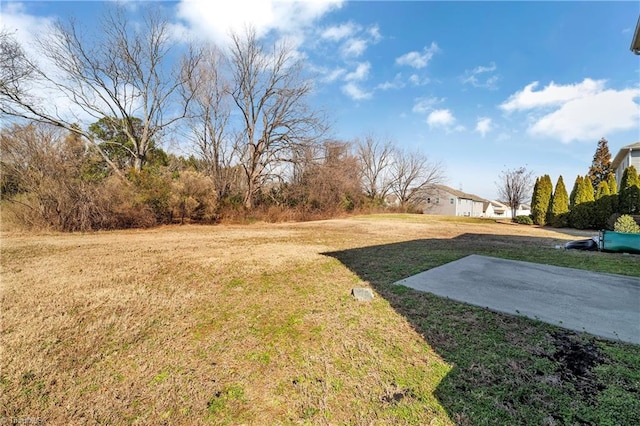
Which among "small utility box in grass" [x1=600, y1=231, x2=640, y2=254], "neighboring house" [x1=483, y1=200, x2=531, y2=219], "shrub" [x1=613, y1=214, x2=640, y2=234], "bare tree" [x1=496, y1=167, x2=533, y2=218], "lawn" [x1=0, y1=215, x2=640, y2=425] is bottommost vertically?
"lawn" [x1=0, y1=215, x2=640, y2=425]

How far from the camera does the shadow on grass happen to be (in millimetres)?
1387

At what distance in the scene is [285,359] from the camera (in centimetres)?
189

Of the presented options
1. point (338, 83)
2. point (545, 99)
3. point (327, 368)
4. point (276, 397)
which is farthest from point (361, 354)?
point (338, 83)

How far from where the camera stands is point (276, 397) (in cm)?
153

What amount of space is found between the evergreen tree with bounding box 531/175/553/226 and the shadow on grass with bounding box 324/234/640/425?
17.2 metres

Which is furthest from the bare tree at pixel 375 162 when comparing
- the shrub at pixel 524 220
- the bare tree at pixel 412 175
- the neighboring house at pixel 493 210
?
the neighboring house at pixel 493 210

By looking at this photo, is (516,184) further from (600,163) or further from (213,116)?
(213,116)

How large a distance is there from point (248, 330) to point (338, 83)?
1485 centimetres

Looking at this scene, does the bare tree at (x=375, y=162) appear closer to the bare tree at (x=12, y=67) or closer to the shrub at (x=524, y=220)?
the shrub at (x=524, y=220)

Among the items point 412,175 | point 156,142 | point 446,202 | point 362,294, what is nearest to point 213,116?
point 156,142

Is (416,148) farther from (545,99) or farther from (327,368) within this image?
(327,368)

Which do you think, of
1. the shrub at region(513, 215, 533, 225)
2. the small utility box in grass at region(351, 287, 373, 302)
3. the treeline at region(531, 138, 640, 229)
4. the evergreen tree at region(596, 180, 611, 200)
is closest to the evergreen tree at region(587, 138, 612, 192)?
the treeline at region(531, 138, 640, 229)

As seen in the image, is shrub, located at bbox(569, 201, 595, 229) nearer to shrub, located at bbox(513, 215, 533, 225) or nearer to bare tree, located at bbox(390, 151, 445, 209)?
shrub, located at bbox(513, 215, 533, 225)

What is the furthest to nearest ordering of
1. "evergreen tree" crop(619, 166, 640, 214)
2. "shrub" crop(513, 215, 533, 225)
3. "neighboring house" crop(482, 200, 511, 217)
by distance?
"neighboring house" crop(482, 200, 511, 217)
"shrub" crop(513, 215, 533, 225)
"evergreen tree" crop(619, 166, 640, 214)
